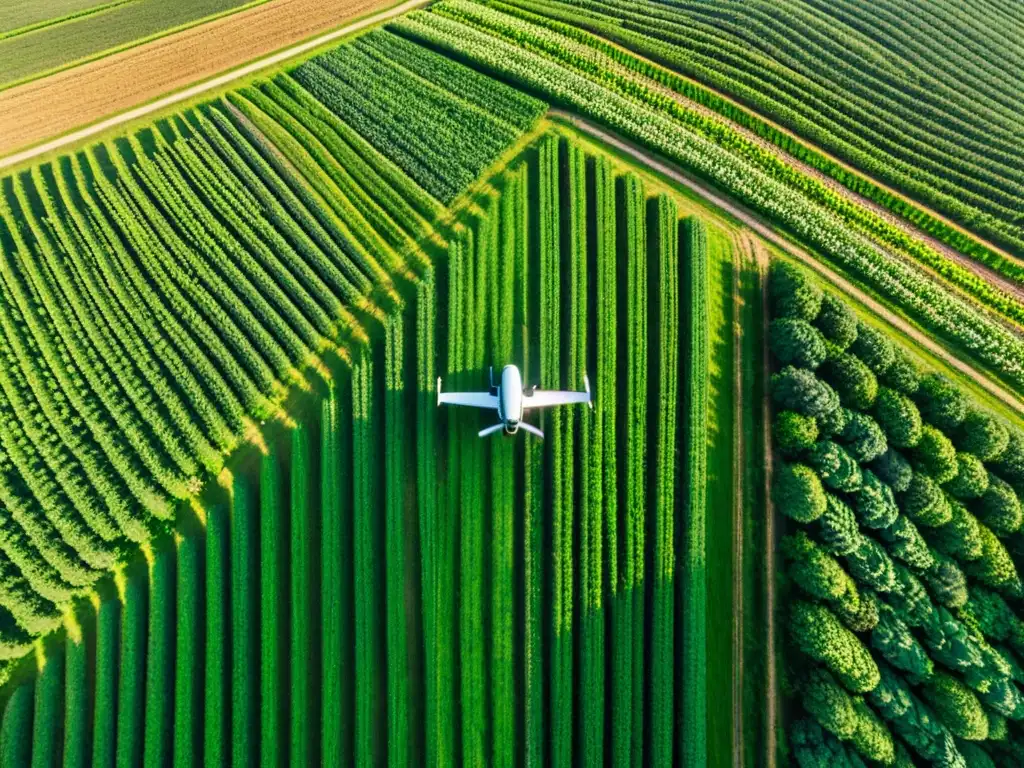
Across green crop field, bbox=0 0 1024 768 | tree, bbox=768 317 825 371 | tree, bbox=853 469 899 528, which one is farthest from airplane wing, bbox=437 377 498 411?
tree, bbox=853 469 899 528

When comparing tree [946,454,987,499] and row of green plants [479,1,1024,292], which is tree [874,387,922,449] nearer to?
tree [946,454,987,499]

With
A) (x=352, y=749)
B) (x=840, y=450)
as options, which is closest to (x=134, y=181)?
(x=352, y=749)

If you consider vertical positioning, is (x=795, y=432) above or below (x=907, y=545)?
above

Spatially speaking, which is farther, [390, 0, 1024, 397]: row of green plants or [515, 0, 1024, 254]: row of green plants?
[515, 0, 1024, 254]: row of green plants

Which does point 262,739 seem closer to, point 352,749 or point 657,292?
point 352,749

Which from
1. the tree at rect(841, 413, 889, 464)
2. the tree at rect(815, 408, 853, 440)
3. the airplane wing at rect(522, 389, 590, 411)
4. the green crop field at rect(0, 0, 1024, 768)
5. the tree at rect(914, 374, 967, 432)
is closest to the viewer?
the green crop field at rect(0, 0, 1024, 768)

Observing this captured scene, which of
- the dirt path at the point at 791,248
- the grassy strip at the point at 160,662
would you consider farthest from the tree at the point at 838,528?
the grassy strip at the point at 160,662

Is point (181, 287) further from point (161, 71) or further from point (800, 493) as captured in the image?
point (800, 493)

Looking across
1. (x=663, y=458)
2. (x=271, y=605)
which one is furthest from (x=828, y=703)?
(x=271, y=605)
